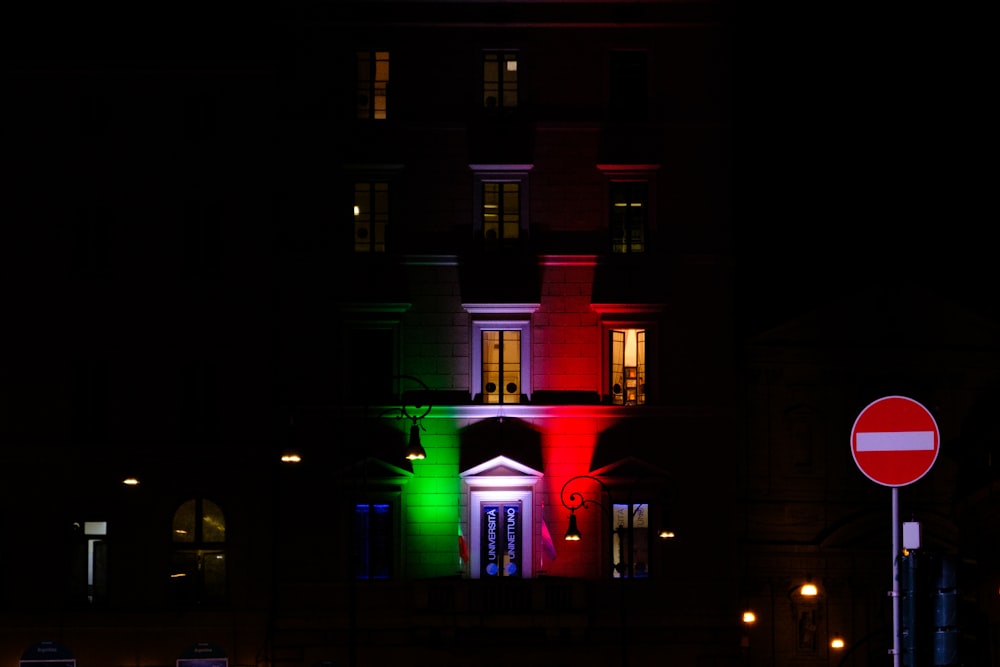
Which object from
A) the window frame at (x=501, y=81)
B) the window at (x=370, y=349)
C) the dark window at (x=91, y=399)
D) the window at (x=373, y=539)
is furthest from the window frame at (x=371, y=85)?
the window at (x=373, y=539)

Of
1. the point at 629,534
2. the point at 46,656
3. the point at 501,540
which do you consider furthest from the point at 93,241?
the point at 629,534

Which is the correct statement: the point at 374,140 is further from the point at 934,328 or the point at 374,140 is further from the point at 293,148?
the point at 934,328

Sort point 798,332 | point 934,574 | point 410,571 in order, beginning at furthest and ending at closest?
point 798,332, point 410,571, point 934,574

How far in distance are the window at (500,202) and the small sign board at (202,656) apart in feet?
45.2

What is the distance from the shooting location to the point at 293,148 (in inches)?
1682

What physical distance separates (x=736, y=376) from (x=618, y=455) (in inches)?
283

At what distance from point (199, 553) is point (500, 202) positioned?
520 inches

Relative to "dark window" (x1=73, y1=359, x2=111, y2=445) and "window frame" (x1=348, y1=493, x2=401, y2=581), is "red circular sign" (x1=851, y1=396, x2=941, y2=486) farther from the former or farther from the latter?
"dark window" (x1=73, y1=359, x2=111, y2=445)

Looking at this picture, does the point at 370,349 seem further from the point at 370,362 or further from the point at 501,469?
the point at 501,469

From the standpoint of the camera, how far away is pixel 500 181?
42625mm

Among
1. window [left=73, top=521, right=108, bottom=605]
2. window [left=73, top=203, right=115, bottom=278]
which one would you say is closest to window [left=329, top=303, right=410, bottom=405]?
window [left=73, top=203, right=115, bottom=278]

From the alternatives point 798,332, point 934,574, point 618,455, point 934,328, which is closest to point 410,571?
point 618,455

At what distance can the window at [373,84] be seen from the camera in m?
43.1

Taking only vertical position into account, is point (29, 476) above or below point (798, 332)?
below
